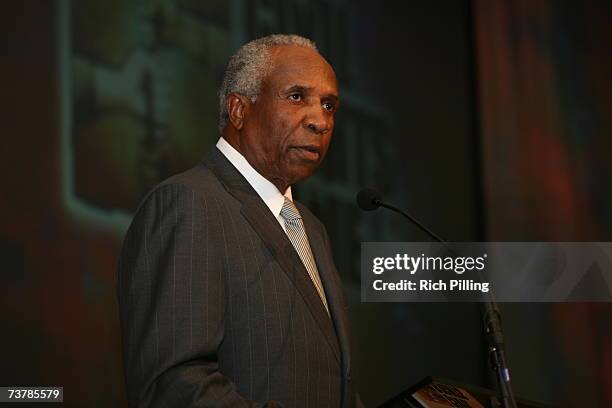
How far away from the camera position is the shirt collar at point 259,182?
162cm

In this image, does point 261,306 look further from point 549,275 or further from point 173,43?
point 549,275

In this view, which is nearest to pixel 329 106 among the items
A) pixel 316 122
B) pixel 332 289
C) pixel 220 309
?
pixel 316 122

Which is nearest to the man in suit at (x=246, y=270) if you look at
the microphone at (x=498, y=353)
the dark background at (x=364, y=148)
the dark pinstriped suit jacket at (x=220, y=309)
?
the dark pinstriped suit jacket at (x=220, y=309)

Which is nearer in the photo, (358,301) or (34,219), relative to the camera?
(34,219)

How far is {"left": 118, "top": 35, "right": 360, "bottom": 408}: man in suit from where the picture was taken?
1.27m

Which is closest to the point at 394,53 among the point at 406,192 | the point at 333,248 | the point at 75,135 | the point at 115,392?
the point at 406,192

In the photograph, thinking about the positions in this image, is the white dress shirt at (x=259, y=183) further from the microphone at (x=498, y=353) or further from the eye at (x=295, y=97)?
the microphone at (x=498, y=353)

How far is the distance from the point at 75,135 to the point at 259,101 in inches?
45.6

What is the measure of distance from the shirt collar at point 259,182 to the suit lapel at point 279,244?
5 cm

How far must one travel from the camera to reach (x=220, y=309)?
1336mm

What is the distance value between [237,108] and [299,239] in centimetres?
34

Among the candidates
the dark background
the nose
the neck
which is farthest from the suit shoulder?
the dark background

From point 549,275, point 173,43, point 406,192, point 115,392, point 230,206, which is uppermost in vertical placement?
point 173,43

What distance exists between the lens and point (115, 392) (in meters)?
2.58
